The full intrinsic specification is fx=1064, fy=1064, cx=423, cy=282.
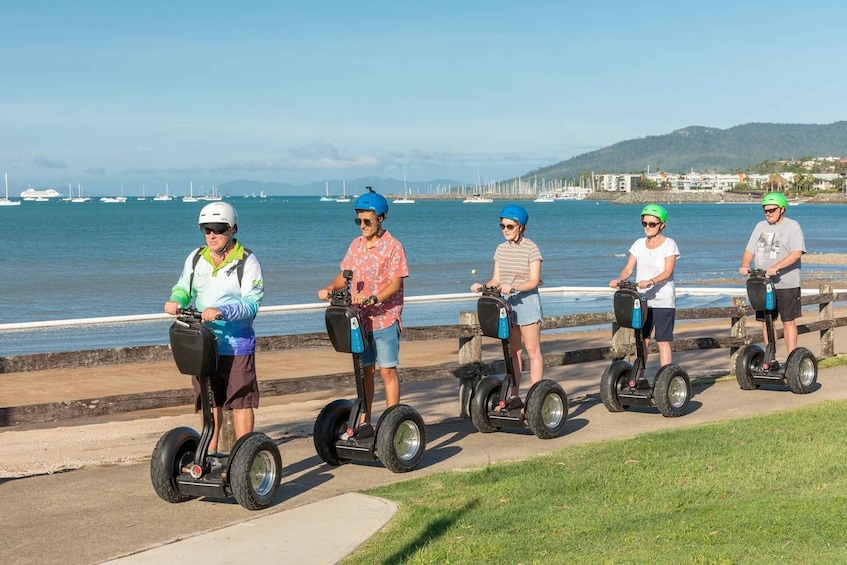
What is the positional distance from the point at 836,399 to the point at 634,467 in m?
4.06

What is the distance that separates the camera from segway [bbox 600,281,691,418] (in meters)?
9.10

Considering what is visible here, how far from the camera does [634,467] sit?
23.4 ft

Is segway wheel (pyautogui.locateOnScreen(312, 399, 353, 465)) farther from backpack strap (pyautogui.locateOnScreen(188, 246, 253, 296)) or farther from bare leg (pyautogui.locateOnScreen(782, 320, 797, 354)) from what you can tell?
bare leg (pyautogui.locateOnScreen(782, 320, 797, 354))

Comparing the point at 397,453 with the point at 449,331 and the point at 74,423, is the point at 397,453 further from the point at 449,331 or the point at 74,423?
the point at 74,423

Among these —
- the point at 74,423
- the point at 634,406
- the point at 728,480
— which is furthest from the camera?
the point at 74,423

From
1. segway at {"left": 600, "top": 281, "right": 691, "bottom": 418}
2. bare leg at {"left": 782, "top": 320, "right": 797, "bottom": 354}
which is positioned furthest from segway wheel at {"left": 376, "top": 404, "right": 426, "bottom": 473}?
bare leg at {"left": 782, "top": 320, "right": 797, "bottom": 354}

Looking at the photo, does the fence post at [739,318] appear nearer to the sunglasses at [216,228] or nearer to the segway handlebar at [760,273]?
the segway handlebar at [760,273]

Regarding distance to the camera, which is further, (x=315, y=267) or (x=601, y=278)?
(x=315, y=267)

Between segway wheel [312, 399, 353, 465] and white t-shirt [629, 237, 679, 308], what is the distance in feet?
10.8

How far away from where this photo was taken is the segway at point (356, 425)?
6902 millimetres

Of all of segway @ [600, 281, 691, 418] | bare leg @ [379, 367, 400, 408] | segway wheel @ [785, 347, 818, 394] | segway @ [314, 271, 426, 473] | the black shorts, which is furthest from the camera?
the black shorts

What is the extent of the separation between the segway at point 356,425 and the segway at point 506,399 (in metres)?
1.18

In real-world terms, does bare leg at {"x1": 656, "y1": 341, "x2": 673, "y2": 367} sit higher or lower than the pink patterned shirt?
lower

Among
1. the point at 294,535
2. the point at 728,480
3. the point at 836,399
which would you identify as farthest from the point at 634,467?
the point at 836,399
